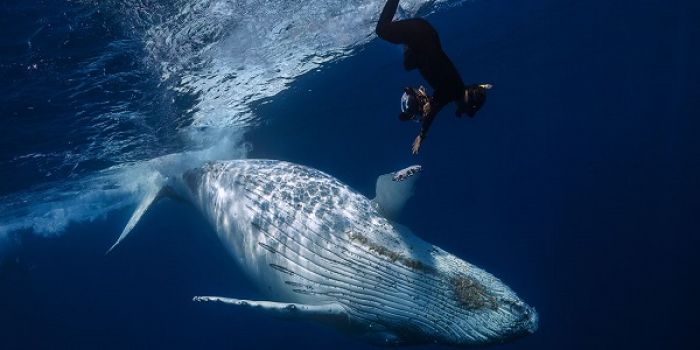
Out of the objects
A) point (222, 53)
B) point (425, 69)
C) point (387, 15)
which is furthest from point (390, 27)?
point (222, 53)

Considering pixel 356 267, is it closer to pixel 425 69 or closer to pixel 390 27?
pixel 425 69

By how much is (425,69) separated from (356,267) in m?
3.71

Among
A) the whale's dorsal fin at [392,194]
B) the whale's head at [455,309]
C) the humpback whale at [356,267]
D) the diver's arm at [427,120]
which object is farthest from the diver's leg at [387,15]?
Result: the whale's head at [455,309]

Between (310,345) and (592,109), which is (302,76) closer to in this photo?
(310,345)

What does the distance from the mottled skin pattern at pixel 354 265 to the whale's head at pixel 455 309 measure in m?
0.01

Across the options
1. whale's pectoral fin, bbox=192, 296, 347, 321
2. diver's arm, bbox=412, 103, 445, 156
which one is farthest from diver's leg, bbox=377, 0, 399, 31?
whale's pectoral fin, bbox=192, 296, 347, 321

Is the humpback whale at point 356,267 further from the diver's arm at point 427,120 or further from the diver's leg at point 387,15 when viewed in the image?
the diver's leg at point 387,15

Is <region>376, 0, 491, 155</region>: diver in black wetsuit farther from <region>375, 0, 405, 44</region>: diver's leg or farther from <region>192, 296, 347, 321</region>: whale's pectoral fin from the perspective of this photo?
<region>192, 296, 347, 321</region>: whale's pectoral fin

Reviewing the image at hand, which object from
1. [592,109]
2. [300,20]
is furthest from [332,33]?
[592,109]

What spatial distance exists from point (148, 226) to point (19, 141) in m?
35.4

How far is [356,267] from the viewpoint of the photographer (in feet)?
19.3

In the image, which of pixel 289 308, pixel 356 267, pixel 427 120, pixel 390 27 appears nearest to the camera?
pixel 390 27

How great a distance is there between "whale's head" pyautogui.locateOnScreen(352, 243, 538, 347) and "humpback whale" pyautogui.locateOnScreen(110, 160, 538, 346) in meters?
0.01

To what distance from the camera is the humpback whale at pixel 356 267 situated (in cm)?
503
